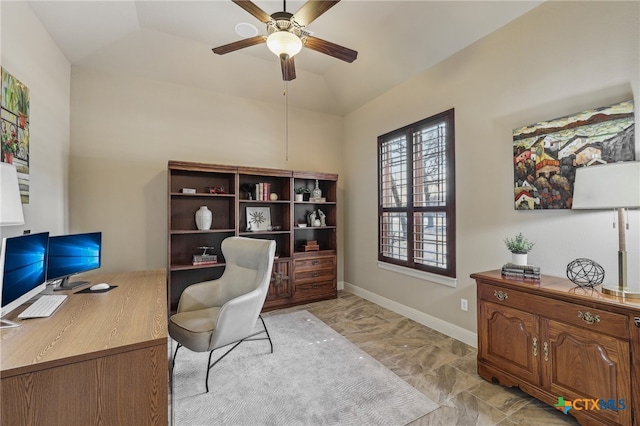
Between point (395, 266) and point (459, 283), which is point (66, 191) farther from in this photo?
point (459, 283)

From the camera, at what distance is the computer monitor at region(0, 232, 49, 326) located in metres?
1.32

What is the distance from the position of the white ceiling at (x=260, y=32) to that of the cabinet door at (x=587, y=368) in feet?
8.18

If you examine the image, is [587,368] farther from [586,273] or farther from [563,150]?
[563,150]

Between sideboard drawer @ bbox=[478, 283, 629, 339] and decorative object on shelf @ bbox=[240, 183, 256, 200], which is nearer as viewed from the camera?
sideboard drawer @ bbox=[478, 283, 629, 339]

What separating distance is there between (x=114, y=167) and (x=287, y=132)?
2338mm

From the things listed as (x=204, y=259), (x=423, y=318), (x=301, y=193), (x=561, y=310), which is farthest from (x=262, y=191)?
(x=561, y=310)

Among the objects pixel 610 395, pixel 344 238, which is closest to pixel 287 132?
pixel 344 238

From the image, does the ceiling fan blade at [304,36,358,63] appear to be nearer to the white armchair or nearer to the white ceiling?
the white ceiling

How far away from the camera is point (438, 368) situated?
7.68 ft

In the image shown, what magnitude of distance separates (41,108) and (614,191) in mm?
4179

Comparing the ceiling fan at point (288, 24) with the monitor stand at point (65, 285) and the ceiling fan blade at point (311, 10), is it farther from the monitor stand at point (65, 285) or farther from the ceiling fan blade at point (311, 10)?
the monitor stand at point (65, 285)

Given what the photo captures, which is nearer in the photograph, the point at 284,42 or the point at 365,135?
the point at 284,42

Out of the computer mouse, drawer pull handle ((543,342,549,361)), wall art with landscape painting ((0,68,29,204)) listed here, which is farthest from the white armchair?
drawer pull handle ((543,342,549,361))

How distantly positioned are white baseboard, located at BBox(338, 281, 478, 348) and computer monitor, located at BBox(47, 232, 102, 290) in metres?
3.29
